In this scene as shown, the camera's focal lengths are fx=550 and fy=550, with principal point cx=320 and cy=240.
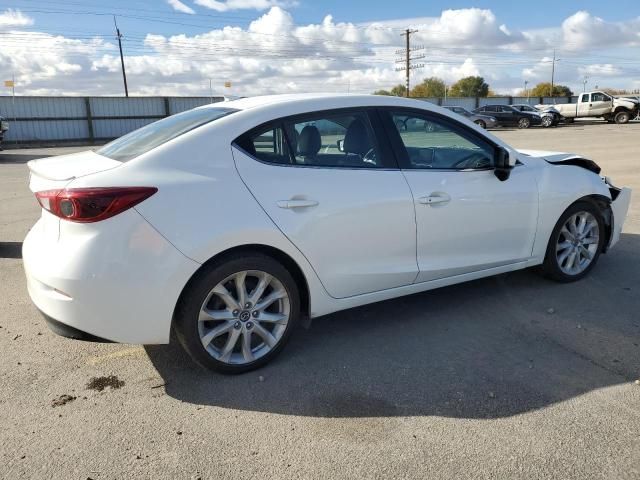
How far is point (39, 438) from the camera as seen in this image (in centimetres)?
274

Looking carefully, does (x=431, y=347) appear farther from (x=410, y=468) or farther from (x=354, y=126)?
(x=354, y=126)

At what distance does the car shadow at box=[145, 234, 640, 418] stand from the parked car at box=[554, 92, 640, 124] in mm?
37544

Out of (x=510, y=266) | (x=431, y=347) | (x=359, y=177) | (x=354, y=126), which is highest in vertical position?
(x=354, y=126)

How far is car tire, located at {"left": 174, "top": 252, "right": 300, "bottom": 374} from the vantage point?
3082 mm

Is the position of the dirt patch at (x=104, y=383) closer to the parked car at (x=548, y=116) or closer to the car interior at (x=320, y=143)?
the car interior at (x=320, y=143)

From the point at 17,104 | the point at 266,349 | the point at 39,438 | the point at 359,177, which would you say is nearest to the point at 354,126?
the point at 359,177

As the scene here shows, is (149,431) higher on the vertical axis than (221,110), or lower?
lower

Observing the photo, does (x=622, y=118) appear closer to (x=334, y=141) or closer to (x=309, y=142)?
(x=334, y=141)

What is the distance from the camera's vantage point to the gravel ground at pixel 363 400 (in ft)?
8.37

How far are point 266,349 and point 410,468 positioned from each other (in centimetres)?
124

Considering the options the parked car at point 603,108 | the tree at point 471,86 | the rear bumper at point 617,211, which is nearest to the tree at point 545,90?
the tree at point 471,86

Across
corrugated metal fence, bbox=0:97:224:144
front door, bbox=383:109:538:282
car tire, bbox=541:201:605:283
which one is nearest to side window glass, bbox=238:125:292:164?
front door, bbox=383:109:538:282

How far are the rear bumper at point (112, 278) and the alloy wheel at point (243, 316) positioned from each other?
0.85 feet

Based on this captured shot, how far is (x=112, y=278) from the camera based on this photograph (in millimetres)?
2863
